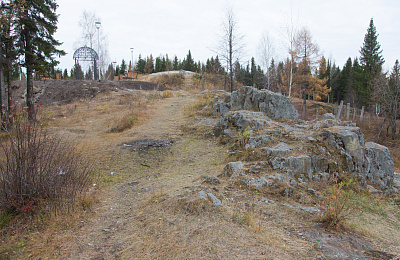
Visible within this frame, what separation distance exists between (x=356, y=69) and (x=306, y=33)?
2126 centimetres

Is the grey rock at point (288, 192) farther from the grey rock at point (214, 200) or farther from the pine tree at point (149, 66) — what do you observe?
the pine tree at point (149, 66)

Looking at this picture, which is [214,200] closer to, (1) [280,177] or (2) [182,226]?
(2) [182,226]

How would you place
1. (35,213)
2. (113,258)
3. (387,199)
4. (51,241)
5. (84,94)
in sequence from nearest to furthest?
(113,258) → (51,241) → (35,213) → (387,199) → (84,94)

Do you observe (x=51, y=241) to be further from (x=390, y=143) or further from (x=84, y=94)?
(x=390, y=143)

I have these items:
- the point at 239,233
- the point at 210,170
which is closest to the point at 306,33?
the point at 210,170

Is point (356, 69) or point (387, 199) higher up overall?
point (356, 69)

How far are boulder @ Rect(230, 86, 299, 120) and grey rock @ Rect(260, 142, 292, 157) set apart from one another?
3.87 m

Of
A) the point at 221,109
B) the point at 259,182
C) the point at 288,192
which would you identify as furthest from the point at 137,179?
the point at 221,109

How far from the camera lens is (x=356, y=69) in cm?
3681

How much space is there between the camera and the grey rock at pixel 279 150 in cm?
541

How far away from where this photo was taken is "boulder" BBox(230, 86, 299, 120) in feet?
31.2

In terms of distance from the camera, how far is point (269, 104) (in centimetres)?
959

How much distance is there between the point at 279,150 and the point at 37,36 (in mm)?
12272

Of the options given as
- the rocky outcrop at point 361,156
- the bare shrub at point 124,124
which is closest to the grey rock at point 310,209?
the rocky outcrop at point 361,156
